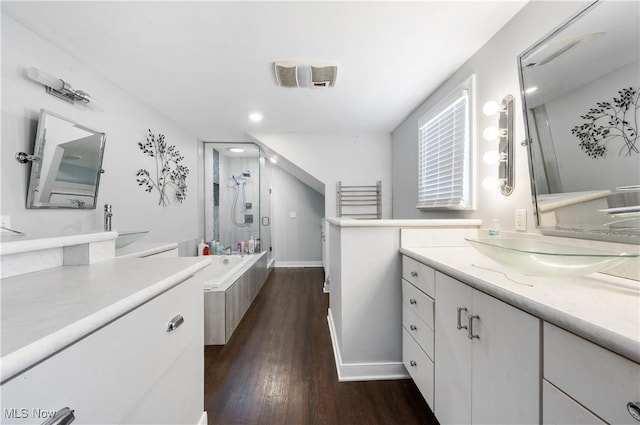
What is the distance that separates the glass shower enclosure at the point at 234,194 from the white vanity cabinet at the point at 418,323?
9.89ft

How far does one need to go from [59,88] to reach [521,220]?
9.72 ft

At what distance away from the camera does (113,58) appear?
187cm

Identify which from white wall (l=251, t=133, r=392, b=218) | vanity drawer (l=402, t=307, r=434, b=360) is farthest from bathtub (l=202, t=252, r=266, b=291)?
vanity drawer (l=402, t=307, r=434, b=360)

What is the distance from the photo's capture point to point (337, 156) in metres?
3.72

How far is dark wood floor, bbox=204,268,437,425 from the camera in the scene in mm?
1449

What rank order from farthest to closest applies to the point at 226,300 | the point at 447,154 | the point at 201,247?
the point at 201,247
the point at 226,300
the point at 447,154

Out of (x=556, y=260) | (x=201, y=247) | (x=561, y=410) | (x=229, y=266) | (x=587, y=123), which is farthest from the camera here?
(x=201, y=247)

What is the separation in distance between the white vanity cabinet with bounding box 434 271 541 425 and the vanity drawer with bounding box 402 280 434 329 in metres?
0.06

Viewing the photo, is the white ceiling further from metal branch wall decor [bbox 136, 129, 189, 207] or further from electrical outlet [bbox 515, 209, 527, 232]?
electrical outlet [bbox 515, 209, 527, 232]

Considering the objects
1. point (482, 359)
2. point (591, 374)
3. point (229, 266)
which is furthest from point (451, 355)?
point (229, 266)

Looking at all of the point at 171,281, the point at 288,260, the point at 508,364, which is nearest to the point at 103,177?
the point at 171,281

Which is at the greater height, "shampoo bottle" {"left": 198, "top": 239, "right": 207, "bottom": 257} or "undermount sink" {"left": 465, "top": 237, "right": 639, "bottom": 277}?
"undermount sink" {"left": 465, "top": 237, "right": 639, "bottom": 277}

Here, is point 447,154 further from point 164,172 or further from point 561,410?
point 164,172

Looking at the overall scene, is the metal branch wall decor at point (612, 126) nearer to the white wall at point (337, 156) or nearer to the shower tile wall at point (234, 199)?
the white wall at point (337, 156)
